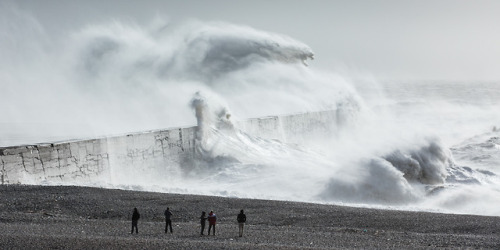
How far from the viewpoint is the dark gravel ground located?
23.4 feet

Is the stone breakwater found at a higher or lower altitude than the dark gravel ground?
higher

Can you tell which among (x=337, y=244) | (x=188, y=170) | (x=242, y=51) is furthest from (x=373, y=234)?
(x=242, y=51)

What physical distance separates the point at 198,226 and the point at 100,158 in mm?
4234

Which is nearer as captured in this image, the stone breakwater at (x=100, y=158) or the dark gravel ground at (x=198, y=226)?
the dark gravel ground at (x=198, y=226)

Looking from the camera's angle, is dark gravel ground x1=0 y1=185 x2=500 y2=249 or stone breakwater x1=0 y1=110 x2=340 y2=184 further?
stone breakwater x1=0 y1=110 x2=340 y2=184

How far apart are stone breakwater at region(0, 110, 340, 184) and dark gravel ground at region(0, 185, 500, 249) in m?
0.82

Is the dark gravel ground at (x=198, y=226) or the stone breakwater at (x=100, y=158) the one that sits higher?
the stone breakwater at (x=100, y=158)

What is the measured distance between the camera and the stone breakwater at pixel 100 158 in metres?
10.8

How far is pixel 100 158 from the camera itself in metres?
12.2

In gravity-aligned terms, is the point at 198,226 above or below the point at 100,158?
below

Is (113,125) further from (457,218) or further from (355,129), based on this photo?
(457,218)

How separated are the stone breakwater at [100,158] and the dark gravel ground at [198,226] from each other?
0.82 m

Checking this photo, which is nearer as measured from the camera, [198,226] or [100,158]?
[198,226]

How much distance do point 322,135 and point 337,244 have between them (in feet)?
50.0
